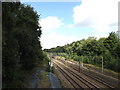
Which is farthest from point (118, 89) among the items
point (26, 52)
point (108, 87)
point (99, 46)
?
point (99, 46)

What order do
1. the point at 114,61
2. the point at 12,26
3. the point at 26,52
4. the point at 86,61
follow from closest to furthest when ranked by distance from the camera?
1. the point at 12,26
2. the point at 26,52
3. the point at 114,61
4. the point at 86,61

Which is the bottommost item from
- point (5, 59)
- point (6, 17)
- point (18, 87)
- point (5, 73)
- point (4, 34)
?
point (18, 87)

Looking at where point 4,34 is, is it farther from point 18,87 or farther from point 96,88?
point 96,88

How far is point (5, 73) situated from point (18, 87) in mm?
1586

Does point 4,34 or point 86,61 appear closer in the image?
point 4,34

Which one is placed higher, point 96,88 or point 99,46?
point 99,46

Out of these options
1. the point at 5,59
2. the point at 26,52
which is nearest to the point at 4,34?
the point at 5,59

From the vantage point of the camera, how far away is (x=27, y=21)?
2367cm

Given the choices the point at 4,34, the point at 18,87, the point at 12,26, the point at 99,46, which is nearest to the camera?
the point at 4,34

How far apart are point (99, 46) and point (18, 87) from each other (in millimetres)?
44289

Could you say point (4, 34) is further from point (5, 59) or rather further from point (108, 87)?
point (108, 87)

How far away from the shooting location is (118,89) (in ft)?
73.8

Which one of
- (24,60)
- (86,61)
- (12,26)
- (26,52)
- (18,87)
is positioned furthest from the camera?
(86,61)

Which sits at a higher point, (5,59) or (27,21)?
(27,21)
